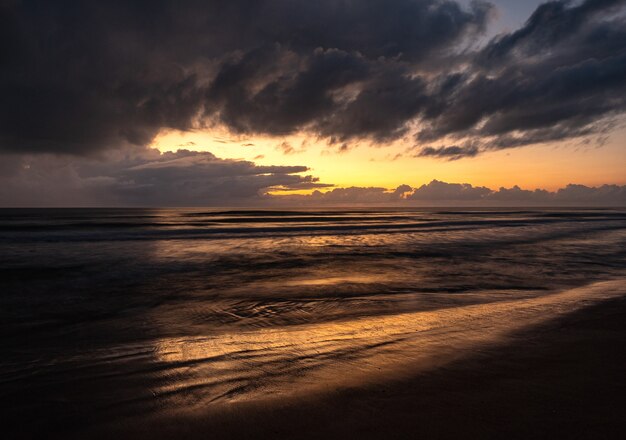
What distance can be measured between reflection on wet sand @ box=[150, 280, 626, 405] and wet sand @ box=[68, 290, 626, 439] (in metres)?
0.32

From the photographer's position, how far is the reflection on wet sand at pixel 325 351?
174 inches

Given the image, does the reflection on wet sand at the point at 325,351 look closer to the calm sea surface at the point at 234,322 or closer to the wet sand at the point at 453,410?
the calm sea surface at the point at 234,322

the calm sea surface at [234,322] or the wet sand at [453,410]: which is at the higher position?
the wet sand at [453,410]

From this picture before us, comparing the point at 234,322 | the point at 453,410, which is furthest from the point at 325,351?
the point at 234,322

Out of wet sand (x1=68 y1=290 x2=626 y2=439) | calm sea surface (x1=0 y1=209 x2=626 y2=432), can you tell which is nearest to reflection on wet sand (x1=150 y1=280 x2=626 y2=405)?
calm sea surface (x1=0 y1=209 x2=626 y2=432)

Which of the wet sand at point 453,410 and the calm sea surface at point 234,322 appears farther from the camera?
the calm sea surface at point 234,322

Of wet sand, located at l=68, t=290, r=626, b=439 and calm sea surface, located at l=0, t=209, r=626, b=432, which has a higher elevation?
wet sand, located at l=68, t=290, r=626, b=439

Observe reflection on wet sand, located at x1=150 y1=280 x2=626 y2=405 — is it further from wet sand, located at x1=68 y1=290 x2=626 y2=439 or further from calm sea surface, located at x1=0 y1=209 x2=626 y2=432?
wet sand, located at x1=68 y1=290 x2=626 y2=439

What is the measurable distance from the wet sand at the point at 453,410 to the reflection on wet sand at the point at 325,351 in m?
0.32

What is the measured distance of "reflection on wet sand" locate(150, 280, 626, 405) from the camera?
14.5 ft

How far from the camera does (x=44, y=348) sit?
6.08m

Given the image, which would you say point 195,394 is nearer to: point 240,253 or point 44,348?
point 44,348

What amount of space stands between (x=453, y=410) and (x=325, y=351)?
2.25m

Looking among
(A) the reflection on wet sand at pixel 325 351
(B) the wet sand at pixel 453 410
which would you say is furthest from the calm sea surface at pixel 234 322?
(B) the wet sand at pixel 453 410
